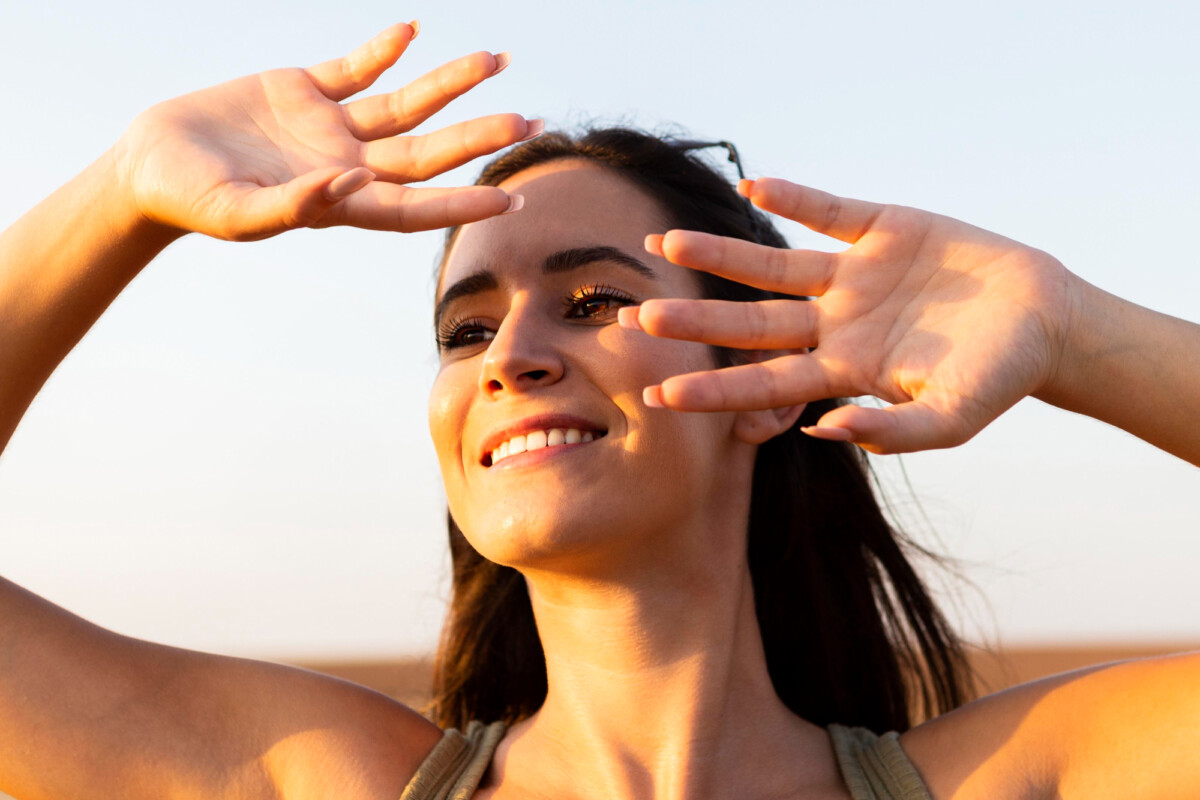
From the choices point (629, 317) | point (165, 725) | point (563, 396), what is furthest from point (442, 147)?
point (165, 725)

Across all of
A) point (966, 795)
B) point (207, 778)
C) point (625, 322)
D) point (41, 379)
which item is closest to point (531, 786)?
point (207, 778)

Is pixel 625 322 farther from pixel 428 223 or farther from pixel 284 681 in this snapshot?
pixel 284 681

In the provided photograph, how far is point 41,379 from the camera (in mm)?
2848

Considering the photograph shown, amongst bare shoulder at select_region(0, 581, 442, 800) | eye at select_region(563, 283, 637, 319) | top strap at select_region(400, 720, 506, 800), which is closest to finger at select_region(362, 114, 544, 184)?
eye at select_region(563, 283, 637, 319)

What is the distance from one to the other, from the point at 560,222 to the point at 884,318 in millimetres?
1075

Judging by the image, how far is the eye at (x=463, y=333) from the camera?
3182 millimetres

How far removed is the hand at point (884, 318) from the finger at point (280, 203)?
62 centimetres

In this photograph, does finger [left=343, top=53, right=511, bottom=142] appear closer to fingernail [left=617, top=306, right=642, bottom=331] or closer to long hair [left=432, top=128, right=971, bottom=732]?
fingernail [left=617, top=306, right=642, bottom=331]

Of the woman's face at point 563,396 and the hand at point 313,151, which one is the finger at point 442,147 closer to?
the hand at point 313,151

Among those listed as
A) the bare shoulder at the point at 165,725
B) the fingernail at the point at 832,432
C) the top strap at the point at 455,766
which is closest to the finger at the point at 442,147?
the fingernail at the point at 832,432

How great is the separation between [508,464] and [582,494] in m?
0.23

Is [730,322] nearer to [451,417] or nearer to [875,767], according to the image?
[451,417]

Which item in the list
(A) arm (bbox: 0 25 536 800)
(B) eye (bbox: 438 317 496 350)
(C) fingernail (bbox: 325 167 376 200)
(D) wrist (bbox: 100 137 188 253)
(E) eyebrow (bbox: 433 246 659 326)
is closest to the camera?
(C) fingernail (bbox: 325 167 376 200)

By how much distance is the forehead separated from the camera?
3.08m
